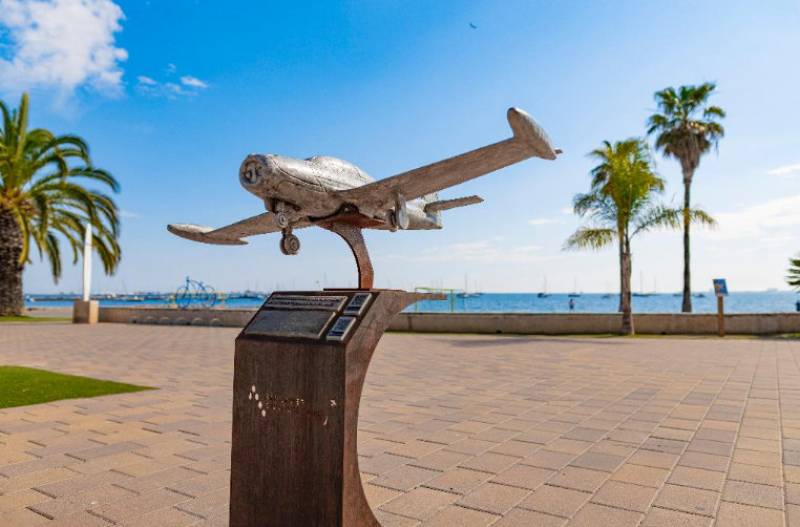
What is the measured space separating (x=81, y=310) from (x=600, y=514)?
2583cm

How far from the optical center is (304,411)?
2781 mm

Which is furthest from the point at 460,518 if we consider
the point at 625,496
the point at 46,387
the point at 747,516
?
the point at 46,387

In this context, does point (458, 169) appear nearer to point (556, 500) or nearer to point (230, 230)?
point (230, 230)

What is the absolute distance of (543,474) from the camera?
14.3 ft

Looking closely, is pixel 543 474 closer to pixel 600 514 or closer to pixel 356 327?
pixel 600 514

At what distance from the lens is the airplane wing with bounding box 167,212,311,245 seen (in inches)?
178

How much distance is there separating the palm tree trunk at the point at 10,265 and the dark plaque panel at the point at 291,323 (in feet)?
83.1

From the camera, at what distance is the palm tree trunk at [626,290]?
17.7m

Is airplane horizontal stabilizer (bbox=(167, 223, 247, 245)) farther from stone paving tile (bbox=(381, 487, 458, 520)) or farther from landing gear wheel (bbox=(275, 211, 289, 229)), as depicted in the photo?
stone paving tile (bbox=(381, 487, 458, 520))

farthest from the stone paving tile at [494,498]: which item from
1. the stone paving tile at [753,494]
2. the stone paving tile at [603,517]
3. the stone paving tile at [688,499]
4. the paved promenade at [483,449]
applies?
the stone paving tile at [753,494]

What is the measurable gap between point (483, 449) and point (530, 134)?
3174 mm

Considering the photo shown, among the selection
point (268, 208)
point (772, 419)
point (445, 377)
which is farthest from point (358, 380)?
point (445, 377)

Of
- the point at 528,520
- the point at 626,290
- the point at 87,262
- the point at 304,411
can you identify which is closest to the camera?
the point at 304,411

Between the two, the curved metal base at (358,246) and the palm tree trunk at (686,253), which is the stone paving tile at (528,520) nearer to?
the curved metal base at (358,246)
